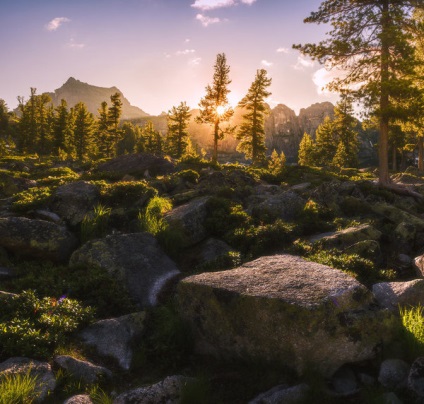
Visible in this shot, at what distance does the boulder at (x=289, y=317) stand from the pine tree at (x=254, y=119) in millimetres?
41973

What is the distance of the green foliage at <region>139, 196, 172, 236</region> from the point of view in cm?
1121

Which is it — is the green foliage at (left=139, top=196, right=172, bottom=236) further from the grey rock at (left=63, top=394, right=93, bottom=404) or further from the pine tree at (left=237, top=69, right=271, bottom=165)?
the pine tree at (left=237, top=69, right=271, bottom=165)

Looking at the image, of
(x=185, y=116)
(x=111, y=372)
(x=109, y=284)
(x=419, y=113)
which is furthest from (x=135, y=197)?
(x=185, y=116)

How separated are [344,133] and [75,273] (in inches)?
2333

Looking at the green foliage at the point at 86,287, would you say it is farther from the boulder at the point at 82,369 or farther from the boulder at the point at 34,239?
the boulder at the point at 82,369

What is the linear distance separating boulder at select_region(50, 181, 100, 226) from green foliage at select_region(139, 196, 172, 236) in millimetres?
2225

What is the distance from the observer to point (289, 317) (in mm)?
5441

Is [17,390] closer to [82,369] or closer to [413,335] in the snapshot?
[82,369]

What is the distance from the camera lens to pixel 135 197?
48.1 feet

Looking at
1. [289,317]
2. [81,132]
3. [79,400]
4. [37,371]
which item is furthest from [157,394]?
[81,132]

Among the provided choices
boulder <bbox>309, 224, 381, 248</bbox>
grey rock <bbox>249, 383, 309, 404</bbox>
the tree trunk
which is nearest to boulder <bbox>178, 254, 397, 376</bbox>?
grey rock <bbox>249, 383, 309, 404</bbox>

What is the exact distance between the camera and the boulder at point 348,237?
35.1 ft

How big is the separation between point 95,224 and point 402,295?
9404 millimetres

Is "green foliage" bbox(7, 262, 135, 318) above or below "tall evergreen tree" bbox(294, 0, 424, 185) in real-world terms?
below
